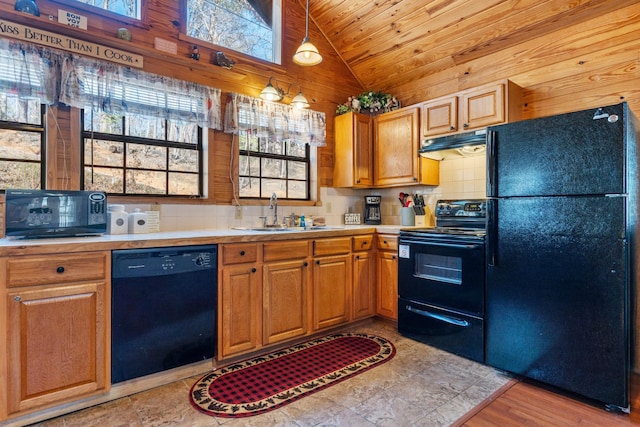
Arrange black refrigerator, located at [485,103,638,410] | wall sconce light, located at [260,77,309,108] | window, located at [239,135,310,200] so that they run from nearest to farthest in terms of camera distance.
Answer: black refrigerator, located at [485,103,638,410] → wall sconce light, located at [260,77,309,108] → window, located at [239,135,310,200]

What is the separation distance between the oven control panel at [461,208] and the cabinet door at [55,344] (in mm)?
2740

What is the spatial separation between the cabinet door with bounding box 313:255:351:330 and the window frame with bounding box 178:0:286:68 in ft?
6.30

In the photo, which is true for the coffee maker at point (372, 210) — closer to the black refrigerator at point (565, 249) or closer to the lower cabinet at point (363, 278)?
the lower cabinet at point (363, 278)

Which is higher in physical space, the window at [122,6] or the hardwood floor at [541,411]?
the window at [122,6]

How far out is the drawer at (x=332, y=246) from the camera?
2928 mm

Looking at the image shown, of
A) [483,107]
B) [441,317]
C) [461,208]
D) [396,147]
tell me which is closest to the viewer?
[441,317]

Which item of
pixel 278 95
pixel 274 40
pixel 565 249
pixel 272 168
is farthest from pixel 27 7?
pixel 565 249

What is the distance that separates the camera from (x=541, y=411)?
195 centimetres

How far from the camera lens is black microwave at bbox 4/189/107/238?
192 cm

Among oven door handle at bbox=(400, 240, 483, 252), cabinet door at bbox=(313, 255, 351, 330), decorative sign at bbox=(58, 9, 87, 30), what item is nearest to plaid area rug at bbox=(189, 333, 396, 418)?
cabinet door at bbox=(313, 255, 351, 330)

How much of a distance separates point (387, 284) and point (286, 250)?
113cm

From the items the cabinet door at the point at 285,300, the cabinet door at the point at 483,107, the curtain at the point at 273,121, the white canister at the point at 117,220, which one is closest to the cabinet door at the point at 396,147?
the cabinet door at the point at 483,107

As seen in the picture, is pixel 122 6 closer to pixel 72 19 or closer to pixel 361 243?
pixel 72 19

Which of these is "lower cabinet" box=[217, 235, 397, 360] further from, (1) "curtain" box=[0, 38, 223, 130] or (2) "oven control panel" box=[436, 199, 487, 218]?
(1) "curtain" box=[0, 38, 223, 130]
